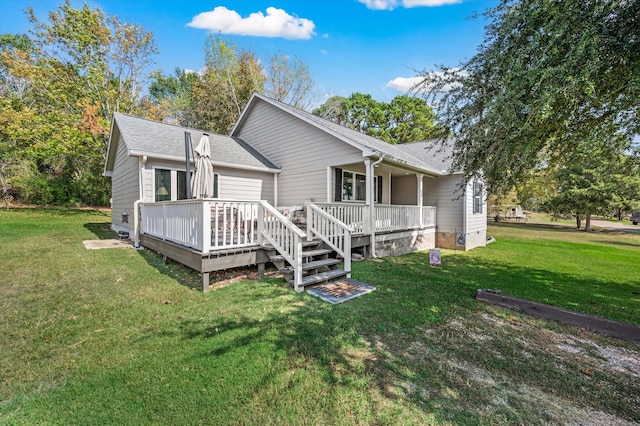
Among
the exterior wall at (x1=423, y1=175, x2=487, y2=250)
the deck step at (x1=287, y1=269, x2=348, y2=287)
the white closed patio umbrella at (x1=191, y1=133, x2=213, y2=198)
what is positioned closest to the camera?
the deck step at (x1=287, y1=269, x2=348, y2=287)

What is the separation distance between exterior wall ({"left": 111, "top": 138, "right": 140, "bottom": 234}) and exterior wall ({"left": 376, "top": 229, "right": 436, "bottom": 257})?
7.95 m

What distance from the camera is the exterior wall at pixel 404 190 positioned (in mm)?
12602

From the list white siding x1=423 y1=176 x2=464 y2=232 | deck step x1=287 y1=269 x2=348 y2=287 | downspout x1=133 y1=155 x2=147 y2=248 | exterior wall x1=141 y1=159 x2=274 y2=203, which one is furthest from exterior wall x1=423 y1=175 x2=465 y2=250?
downspout x1=133 y1=155 x2=147 y2=248

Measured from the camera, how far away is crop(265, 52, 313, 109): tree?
23.6m

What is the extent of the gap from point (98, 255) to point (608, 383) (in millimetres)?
9716

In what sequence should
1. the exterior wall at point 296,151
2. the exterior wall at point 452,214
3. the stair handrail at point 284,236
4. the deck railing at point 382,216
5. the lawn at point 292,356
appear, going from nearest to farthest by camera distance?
the lawn at point 292,356 → the stair handrail at point 284,236 → the deck railing at point 382,216 → the exterior wall at point 296,151 → the exterior wall at point 452,214

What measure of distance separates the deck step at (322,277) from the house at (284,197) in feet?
0.13

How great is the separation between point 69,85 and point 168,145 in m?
14.4

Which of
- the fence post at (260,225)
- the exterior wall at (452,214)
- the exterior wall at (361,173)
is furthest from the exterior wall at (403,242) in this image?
the fence post at (260,225)

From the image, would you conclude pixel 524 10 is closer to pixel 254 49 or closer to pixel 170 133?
pixel 170 133

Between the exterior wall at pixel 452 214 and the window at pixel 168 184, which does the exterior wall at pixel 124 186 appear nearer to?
the window at pixel 168 184

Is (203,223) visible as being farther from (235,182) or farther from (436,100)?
(235,182)

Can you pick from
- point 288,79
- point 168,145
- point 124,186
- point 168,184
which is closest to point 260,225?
point 168,184

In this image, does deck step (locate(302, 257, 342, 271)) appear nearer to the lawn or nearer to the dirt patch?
the lawn
